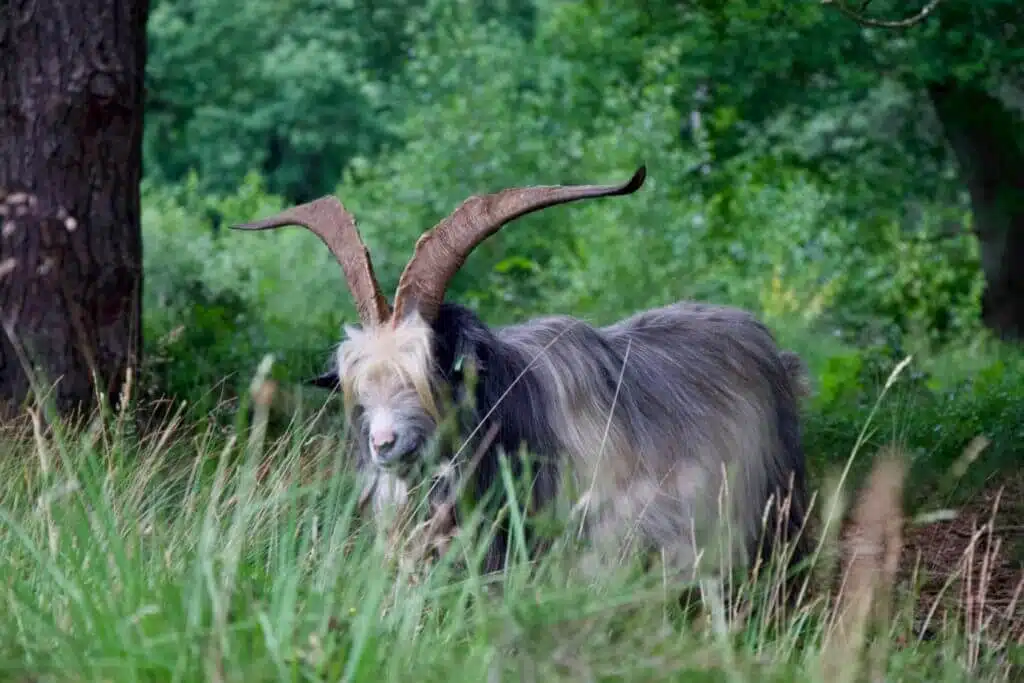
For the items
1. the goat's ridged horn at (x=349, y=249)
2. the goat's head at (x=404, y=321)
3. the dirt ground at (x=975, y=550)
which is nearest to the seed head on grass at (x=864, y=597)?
the dirt ground at (x=975, y=550)

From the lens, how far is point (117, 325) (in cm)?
727

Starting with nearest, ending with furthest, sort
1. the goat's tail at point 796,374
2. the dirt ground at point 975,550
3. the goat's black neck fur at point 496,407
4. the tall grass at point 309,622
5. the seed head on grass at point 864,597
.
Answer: the tall grass at point 309,622 → the seed head on grass at point 864,597 → the goat's black neck fur at point 496,407 → the dirt ground at point 975,550 → the goat's tail at point 796,374

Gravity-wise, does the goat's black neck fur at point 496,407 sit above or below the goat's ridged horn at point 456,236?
below

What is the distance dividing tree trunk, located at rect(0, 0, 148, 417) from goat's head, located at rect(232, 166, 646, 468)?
5.40ft

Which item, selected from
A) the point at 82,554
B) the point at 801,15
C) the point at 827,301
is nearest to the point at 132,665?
the point at 82,554

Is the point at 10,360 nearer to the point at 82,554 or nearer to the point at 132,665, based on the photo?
the point at 82,554

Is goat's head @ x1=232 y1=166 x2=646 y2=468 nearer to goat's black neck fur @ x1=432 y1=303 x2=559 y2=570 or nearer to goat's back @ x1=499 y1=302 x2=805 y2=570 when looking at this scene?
goat's black neck fur @ x1=432 y1=303 x2=559 y2=570

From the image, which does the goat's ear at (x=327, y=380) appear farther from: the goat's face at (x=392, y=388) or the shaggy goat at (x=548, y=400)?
the goat's face at (x=392, y=388)

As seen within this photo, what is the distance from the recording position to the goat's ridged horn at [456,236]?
18.5 feet

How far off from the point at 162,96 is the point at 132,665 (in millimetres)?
24517

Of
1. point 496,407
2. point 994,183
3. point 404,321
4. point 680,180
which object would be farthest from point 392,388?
point 680,180

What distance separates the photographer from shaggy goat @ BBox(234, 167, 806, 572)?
215 inches

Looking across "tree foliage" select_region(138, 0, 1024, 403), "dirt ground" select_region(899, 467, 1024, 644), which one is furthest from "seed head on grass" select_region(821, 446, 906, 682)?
"tree foliage" select_region(138, 0, 1024, 403)

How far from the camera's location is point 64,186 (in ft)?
23.3
